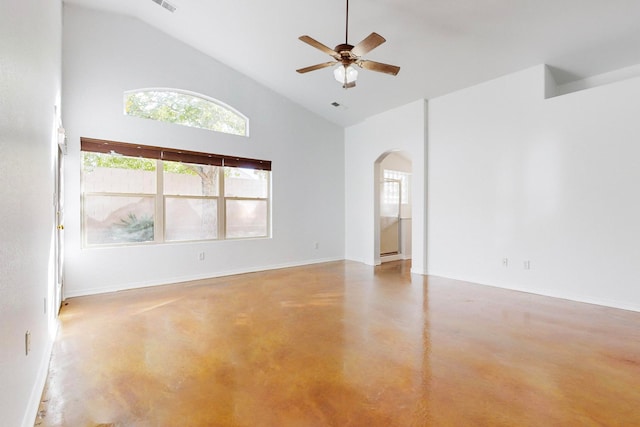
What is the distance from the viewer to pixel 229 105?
555 centimetres

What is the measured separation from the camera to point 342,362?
236 cm

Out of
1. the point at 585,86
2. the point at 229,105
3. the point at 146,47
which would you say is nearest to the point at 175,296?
the point at 229,105

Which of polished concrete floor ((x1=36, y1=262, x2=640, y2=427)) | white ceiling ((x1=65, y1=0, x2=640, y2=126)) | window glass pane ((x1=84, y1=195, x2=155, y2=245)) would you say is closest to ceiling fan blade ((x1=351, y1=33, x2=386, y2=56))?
white ceiling ((x1=65, y1=0, x2=640, y2=126))

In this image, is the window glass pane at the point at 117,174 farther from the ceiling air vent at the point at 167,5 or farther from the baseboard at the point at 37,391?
the baseboard at the point at 37,391

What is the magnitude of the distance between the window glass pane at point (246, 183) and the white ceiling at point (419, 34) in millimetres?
1852

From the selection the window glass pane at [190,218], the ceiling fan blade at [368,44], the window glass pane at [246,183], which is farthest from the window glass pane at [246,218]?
the ceiling fan blade at [368,44]

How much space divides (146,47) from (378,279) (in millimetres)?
5262

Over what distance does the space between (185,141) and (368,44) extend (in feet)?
11.5

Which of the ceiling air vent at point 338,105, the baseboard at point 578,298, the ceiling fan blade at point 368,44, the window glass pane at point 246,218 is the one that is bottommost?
the baseboard at point 578,298

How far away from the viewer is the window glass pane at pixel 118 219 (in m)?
4.36

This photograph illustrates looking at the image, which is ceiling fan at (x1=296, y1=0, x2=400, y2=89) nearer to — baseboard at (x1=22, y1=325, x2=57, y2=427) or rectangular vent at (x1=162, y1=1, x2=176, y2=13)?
rectangular vent at (x1=162, y1=1, x2=176, y2=13)

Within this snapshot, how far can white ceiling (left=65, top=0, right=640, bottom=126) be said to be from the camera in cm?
334

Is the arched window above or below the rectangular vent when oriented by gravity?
below

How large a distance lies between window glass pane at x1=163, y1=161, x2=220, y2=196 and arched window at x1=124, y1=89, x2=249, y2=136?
0.71m
